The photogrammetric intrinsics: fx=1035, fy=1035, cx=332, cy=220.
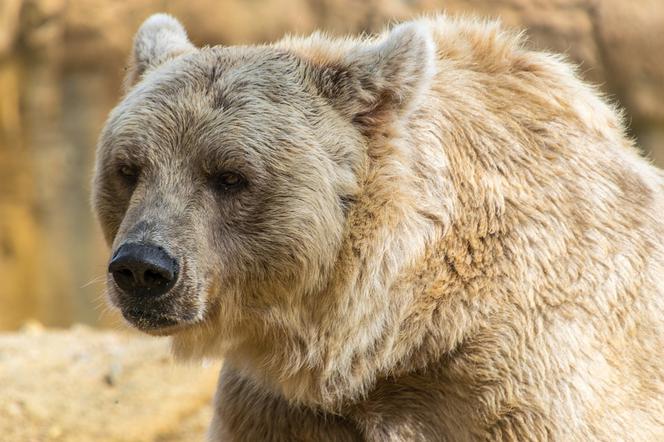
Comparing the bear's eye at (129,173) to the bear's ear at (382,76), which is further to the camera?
the bear's eye at (129,173)

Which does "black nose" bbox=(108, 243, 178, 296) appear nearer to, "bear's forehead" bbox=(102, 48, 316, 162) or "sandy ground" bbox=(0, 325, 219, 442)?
"bear's forehead" bbox=(102, 48, 316, 162)

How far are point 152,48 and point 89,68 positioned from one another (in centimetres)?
610

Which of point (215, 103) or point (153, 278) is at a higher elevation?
point (215, 103)

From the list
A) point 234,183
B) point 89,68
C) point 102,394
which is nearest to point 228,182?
point 234,183

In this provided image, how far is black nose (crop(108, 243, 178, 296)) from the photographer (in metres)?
3.51

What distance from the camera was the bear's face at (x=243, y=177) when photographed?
3.67 metres

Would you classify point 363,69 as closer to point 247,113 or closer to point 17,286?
point 247,113

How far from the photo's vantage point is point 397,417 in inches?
153

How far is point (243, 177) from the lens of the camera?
3732 mm

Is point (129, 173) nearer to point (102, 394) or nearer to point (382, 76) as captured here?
point (382, 76)

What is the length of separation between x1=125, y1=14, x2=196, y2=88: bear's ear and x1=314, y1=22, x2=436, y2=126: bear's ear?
2.41 ft

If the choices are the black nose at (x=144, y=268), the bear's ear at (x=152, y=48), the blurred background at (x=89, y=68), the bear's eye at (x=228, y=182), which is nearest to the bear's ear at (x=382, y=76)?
the bear's eye at (x=228, y=182)

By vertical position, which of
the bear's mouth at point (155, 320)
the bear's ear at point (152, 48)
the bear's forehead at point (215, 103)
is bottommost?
the bear's mouth at point (155, 320)

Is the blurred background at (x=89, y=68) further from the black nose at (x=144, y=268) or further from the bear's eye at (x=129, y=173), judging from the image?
the black nose at (x=144, y=268)
